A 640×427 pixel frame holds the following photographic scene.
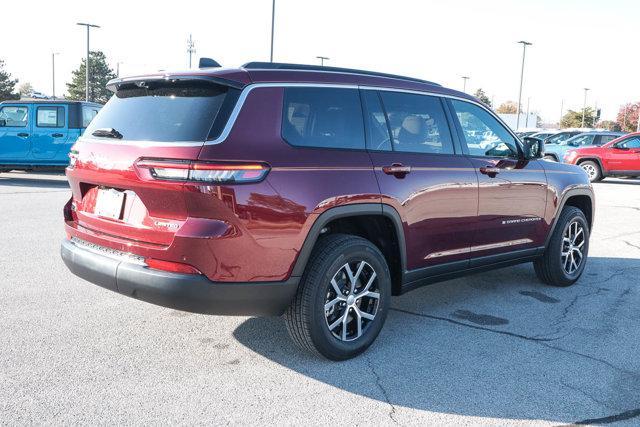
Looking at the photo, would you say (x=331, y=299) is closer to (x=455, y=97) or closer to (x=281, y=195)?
(x=281, y=195)

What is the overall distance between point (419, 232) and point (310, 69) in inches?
53.3

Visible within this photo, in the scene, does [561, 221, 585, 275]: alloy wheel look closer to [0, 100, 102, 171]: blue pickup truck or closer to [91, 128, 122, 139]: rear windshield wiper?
[91, 128, 122, 139]: rear windshield wiper

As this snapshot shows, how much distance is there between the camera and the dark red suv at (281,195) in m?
3.16

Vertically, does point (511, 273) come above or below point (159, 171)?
below

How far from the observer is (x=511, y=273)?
6.34m

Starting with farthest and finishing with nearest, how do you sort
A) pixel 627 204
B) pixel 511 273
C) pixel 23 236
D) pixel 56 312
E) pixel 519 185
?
1. pixel 627 204
2. pixel 23 236
3. pixel 511 273
4. pixel 519 185
5. pixel 56 312

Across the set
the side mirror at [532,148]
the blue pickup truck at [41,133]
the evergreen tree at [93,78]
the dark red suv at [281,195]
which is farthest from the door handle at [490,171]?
the evergreen tree at [93,78]

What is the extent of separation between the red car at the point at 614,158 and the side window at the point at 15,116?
16468 mm

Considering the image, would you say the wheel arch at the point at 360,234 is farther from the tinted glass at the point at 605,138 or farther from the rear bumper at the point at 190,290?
the tinted glass at the point at 605,138

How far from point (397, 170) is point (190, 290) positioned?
5.26 feet

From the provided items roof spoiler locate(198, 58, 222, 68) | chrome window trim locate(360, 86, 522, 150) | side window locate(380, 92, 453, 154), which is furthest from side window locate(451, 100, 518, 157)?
roof spoiler locate(198, 58, 222, 68)

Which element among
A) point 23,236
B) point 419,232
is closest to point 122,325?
point 419,232

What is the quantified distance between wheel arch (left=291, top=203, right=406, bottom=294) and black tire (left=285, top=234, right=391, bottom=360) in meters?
0.10

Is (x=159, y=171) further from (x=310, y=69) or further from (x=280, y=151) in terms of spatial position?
(x=310, y=69)
